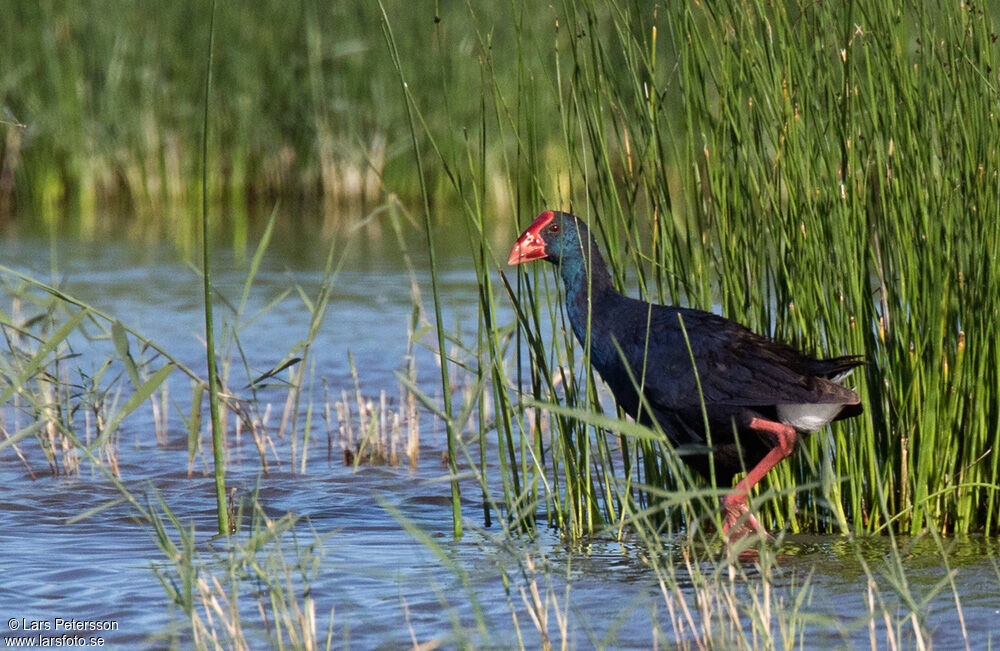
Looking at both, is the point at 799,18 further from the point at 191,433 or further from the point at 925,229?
the point at 191,433

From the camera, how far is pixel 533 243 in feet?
13.5

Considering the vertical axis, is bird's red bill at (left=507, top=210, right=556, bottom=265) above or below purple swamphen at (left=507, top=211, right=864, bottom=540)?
above

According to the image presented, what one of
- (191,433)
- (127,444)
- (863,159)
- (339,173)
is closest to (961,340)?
(863,159)

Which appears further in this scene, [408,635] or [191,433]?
[191,433]

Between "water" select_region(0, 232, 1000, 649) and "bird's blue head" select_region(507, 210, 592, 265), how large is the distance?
2.68ft

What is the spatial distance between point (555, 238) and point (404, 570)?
1.04 meters

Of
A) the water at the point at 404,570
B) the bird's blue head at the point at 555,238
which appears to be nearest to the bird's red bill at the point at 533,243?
the bird's blue head at the point at 555,238

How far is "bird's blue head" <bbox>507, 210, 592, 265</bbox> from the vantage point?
13.5 feet

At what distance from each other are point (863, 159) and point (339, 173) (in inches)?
330

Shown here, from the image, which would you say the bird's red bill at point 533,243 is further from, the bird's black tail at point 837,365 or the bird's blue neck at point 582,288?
the bird's black tail at point 837,365

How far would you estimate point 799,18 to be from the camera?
3.73m

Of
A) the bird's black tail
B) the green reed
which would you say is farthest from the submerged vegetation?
the bird's black tail

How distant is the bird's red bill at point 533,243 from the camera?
409 cm

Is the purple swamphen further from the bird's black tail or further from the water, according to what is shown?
the water
